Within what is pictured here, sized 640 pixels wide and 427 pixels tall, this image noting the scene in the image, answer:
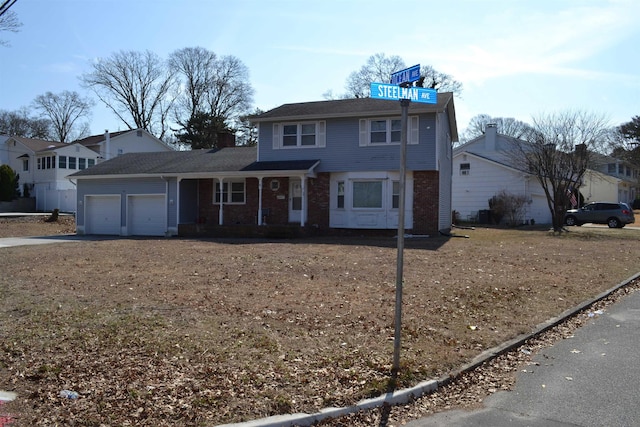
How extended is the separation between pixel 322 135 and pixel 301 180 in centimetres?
226

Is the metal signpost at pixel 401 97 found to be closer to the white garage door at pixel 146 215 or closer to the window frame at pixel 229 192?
the window frame at pixel 229 192

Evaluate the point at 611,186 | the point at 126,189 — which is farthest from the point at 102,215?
the point at 611,186

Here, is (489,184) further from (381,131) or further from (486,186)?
(381,131)

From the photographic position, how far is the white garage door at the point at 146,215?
1046 inches

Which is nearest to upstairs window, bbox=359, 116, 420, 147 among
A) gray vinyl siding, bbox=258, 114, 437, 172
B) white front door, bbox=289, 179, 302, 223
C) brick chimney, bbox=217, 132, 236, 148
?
gray vinyl siding, bbox=258, 114, 437, 172

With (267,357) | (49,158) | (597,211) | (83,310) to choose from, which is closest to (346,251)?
(83,310)

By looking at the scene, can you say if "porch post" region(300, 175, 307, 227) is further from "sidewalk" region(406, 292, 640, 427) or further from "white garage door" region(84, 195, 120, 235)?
"sidewalk" region(406, 292, 640, 427)

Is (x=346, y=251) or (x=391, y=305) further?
(x=346, y=251)

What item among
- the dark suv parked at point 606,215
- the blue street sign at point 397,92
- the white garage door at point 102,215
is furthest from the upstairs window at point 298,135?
the blue street sign at point 397,92

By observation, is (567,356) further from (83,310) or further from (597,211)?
(597,211)

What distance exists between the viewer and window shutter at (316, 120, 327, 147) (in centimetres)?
2455

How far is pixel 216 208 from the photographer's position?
26719mm

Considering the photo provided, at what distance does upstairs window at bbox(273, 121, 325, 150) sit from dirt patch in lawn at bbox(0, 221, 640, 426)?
→ 11.2 m

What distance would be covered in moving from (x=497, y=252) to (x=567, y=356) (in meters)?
10.4
